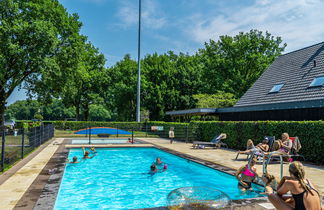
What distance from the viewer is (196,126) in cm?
2066

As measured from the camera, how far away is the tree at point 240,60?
3781 cm

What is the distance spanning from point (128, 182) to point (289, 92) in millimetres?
12548

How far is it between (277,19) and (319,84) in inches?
373

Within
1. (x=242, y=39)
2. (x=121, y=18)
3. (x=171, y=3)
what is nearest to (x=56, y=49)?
(x=121, y=18)

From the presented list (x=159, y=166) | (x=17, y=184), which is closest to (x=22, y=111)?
(x=159, y=166)

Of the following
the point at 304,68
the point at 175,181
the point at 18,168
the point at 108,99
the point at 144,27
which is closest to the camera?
the point at 18,168

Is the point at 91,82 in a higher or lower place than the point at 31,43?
higher

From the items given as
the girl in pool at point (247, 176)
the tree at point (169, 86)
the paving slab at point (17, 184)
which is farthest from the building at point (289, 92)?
the tree at point (169, 86)

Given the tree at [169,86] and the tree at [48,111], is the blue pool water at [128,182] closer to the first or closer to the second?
the tree at [169,86]

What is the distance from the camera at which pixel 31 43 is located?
75.2 ft

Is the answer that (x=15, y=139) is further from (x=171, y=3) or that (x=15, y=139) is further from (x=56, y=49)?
(x=171, y=3)

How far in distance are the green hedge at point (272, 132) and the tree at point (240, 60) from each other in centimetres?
2057

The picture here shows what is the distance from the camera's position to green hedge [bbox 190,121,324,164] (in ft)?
34.2

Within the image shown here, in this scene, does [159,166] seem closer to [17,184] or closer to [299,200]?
[17,184]
